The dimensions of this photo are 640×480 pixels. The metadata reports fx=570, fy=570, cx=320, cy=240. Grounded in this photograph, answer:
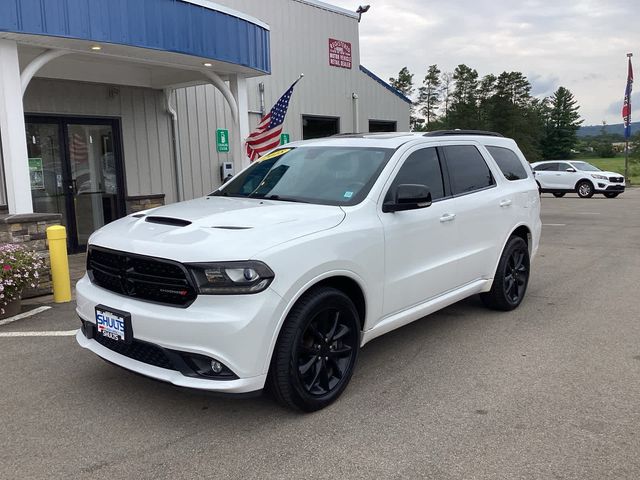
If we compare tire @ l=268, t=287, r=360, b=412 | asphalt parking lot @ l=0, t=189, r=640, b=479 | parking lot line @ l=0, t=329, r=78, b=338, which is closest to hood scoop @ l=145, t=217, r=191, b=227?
tire @ l=268, t=287, r=360, b=412

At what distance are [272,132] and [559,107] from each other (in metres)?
90.0

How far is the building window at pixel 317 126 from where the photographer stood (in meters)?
15.1

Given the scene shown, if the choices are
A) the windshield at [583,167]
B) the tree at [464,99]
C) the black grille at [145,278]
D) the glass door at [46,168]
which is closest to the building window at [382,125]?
the glass door at [46,168]

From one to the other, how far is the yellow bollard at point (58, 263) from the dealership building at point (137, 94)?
1.63 feet

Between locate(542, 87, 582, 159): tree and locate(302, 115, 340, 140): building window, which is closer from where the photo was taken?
locate(302, 115, 340, 140): building window

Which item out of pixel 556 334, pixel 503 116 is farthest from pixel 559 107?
pixel 556 334

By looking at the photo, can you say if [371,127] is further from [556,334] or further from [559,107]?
[559,107]

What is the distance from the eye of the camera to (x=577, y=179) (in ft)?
79.0

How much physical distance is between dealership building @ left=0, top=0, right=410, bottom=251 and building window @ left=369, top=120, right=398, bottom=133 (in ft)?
6.75

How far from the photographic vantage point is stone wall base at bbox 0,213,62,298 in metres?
6.68

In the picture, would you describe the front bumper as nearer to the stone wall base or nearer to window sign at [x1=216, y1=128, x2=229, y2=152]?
the stone wall base

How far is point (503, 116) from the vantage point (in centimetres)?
5669

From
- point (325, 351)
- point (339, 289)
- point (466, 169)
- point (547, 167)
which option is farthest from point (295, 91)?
point (547, 167)

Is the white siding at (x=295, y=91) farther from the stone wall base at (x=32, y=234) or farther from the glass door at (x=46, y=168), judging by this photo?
the stone wall base at (x=32, y=234)
